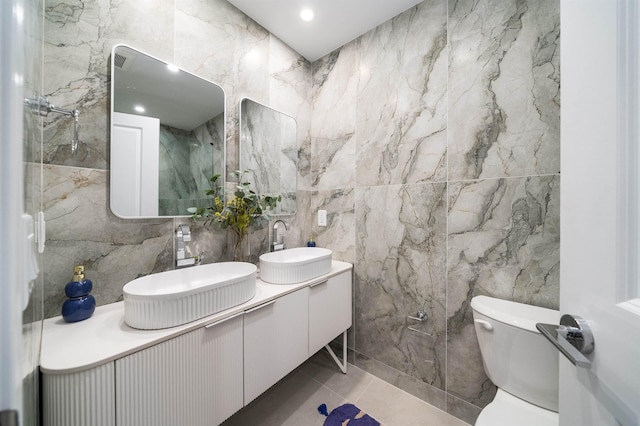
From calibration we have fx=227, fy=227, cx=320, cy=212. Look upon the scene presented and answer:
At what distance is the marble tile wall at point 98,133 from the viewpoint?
0.88 m

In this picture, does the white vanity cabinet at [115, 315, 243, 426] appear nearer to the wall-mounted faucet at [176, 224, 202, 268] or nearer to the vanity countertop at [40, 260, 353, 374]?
the vanity countertop at [40, 260, 353, 374]

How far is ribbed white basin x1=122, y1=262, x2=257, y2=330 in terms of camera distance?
77cm

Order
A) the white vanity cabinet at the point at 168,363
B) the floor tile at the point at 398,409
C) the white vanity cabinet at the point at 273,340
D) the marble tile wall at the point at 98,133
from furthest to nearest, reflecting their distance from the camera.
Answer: the floor tile at the point at 398,409 → the white vanity cabinet at the point at 273,340 → the marble tile wall at the point at 98,133 → the white vanity cabinet at the point at 168,363

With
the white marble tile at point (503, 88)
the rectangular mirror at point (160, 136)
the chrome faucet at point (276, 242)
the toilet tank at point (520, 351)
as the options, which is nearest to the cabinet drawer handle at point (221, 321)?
the rectangular mirror at point (160, 136)

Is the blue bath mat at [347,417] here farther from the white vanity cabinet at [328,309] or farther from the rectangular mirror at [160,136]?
the rectangular mirror at [160,136]

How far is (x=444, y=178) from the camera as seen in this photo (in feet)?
4.39

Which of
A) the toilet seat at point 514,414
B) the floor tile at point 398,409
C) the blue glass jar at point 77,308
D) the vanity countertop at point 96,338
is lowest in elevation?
the floor tile at point 398,409

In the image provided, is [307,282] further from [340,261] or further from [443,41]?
[443,41]

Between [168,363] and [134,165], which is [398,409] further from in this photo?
[134,165]

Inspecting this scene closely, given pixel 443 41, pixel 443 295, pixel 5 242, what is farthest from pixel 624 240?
pixel 443 41

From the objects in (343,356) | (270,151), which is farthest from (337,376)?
(270,151)

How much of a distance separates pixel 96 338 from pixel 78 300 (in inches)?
8.4

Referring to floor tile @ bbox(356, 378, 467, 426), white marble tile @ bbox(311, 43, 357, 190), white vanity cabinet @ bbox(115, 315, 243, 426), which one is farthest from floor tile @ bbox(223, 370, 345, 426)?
white marble tile @ bbox(311, 43, 357, 190)

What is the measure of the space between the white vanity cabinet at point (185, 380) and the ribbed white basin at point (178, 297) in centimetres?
7
